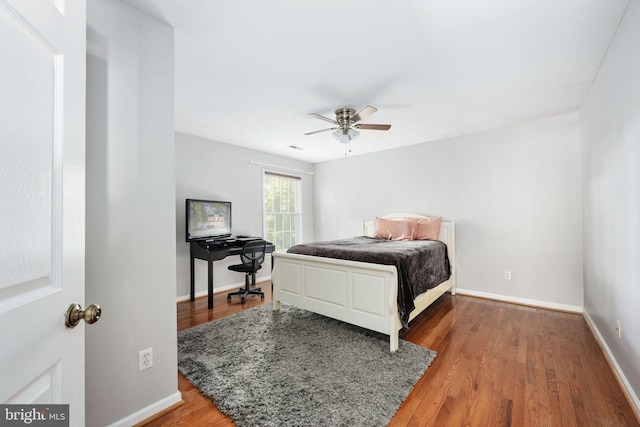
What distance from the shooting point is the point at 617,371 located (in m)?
1.95

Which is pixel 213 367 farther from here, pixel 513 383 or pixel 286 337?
pixel 513 383

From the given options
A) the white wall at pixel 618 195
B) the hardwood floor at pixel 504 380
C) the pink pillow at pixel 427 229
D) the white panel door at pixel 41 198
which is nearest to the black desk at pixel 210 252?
the hardwood floor at pixel 504 380

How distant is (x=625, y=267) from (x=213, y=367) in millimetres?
2978

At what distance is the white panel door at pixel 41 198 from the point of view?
53cm

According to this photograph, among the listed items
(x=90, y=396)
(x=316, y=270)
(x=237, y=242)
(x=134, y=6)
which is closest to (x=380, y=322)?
(x=316, y=270)

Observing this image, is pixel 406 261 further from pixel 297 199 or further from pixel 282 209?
pixel 297 199

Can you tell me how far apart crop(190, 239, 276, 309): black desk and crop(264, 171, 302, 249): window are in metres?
1.33

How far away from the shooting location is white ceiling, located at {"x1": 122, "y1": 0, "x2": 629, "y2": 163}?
1626 mm

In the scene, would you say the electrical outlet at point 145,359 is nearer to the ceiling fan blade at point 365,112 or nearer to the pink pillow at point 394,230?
the ceiling fan blade at point 365,112

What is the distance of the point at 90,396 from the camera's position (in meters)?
1.37

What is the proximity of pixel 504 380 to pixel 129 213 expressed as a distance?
2.70m

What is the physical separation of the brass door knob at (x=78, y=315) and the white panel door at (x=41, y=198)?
0.05 feet

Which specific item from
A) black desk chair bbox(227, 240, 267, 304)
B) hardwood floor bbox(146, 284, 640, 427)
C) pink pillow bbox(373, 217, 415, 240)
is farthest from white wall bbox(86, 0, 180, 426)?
pink pillow bbox(373, 217, 415, 240)

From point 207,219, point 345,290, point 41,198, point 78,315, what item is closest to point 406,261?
point 345,290
